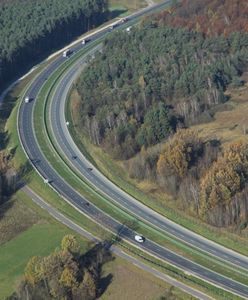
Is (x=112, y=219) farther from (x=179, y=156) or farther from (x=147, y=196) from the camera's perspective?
(x=179, y=156)

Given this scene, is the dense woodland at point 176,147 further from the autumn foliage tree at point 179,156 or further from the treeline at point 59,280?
the treeline at point 59,280

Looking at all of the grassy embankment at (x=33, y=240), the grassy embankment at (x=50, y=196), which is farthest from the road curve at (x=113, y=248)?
the grassy embankment at (x=50, y=196)

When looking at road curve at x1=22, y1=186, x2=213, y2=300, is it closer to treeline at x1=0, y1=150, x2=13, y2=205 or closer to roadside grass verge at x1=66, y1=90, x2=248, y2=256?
treeline at x1=0, y1=150, x2=13, y2=205

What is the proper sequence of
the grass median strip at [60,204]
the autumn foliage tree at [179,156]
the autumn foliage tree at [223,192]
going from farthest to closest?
the autumn foliage tree at [179,156]
the grass median strip at [60,204]
the autumn foliage tree at [223,192]

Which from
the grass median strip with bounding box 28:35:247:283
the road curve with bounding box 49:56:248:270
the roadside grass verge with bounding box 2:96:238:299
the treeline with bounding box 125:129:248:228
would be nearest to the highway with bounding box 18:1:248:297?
the road curve with bounding box 49:56:248:270

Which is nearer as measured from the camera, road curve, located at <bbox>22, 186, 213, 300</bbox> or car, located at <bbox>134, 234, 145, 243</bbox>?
road curve, located at <bbox>22, 186, 213, 300</bbox>

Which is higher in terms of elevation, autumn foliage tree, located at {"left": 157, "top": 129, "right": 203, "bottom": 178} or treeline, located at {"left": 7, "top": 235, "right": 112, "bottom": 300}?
treeline, located at {"left": 7, "top": 235, "right": 112, "bottom": 300}

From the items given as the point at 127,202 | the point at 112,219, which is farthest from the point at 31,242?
the point at 127,202

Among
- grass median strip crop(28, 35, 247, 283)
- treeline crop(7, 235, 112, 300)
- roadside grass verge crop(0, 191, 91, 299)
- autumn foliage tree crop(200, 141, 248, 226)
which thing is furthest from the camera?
autumn foliage tree crop(200, 141, 248, 226)

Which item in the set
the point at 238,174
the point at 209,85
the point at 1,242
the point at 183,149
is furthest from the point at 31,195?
the point at 209,85
